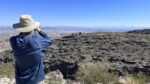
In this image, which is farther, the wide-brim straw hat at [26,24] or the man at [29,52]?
the man at [29,52]

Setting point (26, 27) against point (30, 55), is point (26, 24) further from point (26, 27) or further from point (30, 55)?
point (30, 55)

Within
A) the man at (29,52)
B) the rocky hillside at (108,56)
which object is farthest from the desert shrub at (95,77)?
the man at (29,52)

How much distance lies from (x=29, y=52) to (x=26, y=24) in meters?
0.42

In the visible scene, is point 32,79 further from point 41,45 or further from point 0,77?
point 0,77

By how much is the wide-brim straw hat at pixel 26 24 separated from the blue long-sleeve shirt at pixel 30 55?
15cm

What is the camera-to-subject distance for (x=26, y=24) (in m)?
5.18

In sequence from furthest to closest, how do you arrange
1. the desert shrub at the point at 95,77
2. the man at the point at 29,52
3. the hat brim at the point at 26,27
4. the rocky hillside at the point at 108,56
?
the rocky hillside at the point at 108,56 < the desert shrub at the point at 95,77 < the man at the point at 29,52 < the hat brim at the point at 26,27

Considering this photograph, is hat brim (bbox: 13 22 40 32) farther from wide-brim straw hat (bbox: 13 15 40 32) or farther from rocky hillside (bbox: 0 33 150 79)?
rocky hillside (bbox: 0 33 150 79)

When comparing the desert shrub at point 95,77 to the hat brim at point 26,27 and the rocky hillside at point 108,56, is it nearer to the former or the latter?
the rocky hillside at point 108,56

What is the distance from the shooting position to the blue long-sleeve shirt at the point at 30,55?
536cm

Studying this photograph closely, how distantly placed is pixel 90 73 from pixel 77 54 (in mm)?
5634

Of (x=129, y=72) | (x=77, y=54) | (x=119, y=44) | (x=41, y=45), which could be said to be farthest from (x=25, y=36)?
(x=119, y=44)

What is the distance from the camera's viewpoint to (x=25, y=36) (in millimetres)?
5285

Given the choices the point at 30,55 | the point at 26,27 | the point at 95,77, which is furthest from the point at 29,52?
the point at 95,77
